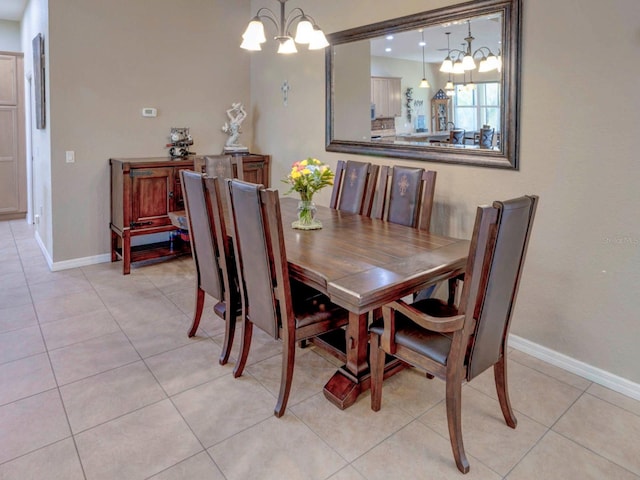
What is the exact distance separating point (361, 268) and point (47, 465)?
5.25 feet

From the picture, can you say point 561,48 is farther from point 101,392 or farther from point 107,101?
point 107,101

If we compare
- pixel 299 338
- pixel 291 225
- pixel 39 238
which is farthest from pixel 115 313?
pixel 39 238

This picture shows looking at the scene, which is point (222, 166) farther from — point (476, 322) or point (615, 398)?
point (615, 398)

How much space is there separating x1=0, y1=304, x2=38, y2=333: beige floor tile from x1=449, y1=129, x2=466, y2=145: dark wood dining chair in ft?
10.9

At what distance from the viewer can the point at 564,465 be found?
192cm

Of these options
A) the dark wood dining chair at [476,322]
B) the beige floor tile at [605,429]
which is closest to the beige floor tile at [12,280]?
the dark wood dining chair at [476,322]

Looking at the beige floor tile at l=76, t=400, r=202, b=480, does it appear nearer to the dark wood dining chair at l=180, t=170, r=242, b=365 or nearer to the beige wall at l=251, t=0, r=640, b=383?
the dark wood dining chair at l=180, t=170, r=242, b=365

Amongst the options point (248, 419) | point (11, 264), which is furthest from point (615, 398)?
point (11, 264)

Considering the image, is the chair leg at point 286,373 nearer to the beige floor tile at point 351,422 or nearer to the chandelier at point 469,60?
the beige floor tile at point 351,422

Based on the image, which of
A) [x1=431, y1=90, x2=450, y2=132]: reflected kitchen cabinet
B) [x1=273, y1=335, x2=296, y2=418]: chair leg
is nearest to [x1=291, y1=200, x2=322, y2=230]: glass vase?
[x1=273, y1=335, x2=296, y2=418]: chair leg

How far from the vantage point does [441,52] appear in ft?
10.8

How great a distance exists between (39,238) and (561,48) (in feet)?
18.4

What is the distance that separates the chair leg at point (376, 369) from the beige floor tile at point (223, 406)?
53 cm

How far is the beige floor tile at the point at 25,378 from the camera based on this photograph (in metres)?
2.40
